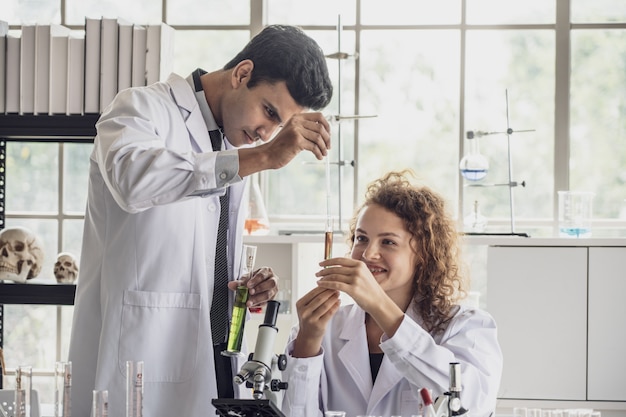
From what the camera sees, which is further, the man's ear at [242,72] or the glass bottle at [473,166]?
the glass bottle at [473,166]

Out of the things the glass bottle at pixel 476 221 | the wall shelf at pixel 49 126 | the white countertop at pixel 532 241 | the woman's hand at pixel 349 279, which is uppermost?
the wall shelf at pixel 49 126

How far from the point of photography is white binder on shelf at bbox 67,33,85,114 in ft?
9.91

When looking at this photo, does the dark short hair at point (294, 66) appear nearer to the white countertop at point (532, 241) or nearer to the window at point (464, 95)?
the white countertop at point (532, 241)

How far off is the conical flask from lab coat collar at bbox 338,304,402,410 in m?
1.56

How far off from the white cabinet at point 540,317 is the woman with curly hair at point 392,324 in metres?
Answer: 1.26

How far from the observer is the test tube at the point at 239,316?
1855mm

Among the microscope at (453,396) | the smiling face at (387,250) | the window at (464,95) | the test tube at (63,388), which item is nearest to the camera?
the microscope at (453,396)

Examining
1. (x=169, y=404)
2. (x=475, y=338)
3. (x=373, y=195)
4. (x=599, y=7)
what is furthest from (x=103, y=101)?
(x=599, y=7)

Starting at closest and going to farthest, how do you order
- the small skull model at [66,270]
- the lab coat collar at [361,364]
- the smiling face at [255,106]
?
the smiling face at [255,106]
the lab coat collar at [361,364]
the small skull model at [66,270]

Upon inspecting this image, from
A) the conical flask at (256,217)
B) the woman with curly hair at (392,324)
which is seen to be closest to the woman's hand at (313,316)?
the woman with curly hair at (392,324)

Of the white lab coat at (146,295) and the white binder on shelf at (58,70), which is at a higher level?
the white binder on shelf at (58,70)

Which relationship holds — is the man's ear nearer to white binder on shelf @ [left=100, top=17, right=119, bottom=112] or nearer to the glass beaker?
white binder on shelf @ [left=100, top=17, right=119, bottom=112]

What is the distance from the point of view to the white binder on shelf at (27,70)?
3.04 meters

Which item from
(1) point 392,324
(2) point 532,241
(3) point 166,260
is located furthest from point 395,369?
(2) point 532,241
